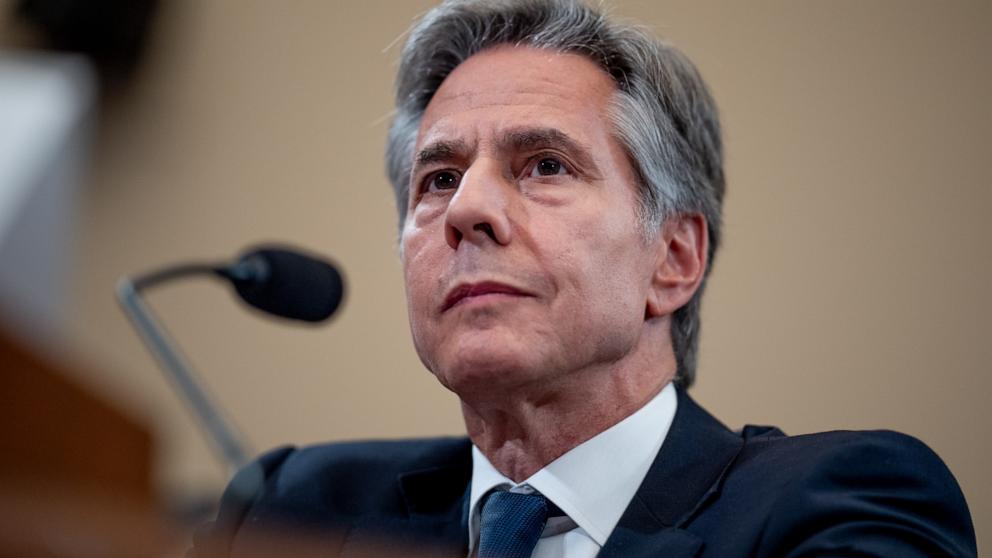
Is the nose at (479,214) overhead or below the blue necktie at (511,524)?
overhead

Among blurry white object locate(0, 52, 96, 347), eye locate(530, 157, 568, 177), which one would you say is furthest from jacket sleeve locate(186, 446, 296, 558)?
blurry white object locate(0, 52, 96, 347)

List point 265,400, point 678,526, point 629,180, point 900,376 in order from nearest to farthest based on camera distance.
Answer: point 678,526 < point 629,180 < point 900,376 < point 265,400

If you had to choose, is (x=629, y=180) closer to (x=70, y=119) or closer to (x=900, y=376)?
(x=900, y=376)

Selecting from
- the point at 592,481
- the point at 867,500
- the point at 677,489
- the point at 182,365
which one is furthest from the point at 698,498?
the point at 182,365

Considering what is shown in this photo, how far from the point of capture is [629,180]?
6.17 ft

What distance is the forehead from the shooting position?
1.87 m

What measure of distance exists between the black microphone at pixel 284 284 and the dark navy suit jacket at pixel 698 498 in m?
0.24

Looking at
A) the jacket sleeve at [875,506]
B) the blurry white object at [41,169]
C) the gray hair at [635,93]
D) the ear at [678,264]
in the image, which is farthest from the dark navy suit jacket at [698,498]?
the blurry white object at [41,169]

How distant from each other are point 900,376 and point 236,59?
1859 mm

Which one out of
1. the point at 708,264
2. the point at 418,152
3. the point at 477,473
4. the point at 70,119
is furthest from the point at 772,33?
the point at 70,119

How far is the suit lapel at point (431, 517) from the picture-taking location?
1.89 metres

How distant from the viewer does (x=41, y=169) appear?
318cm

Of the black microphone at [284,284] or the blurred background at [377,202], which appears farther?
the blurred background at [377,202]

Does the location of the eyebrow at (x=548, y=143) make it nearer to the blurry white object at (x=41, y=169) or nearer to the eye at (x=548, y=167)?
the eye at (x=548, y=167)
